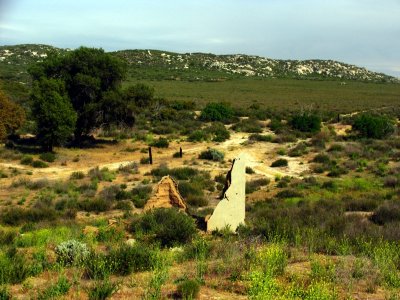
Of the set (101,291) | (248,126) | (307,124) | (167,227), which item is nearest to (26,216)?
(167,227)

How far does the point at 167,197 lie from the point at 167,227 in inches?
176

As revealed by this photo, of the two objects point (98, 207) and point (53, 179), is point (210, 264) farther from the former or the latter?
point (53, 179)

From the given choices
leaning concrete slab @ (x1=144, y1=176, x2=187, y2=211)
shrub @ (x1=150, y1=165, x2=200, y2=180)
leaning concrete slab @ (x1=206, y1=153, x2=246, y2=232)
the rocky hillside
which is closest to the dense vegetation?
shrub @ (x1=150, y1=165, x2=200, y2=180)

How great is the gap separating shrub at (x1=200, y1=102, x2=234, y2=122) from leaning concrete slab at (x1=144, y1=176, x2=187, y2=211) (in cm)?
3445

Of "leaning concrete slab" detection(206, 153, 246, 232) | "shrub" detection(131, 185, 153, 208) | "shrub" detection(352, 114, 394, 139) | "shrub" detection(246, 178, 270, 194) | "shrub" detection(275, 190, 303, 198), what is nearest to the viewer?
"leaning concrete slab" detection(206, 153, 246, 232)

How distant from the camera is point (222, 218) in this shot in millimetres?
14078

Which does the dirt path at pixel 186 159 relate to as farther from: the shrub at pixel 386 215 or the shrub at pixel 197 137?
the shrub at pixel 386 215

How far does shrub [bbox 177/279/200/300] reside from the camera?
23.4 ft

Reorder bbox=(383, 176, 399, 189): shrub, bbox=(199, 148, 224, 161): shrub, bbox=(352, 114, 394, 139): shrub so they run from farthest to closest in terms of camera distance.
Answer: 1. bbox=(352, 114, 394, 139): shrub
2. bbox=(199, 148, 224, 161): shrub
3. bbox=(383, 176, 399, 189): shrub

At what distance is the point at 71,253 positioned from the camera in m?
9.61

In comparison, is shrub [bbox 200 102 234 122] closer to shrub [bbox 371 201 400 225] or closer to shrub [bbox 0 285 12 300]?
shrub [bbox 371 201 400 225]

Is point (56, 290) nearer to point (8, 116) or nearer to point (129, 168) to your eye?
point (129, 168)

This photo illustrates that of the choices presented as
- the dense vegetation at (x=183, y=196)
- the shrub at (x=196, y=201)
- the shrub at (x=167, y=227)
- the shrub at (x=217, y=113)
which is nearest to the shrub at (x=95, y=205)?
the dense vegetation at (x=183, y=196)

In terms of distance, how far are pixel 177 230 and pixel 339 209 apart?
7430 millimetres
